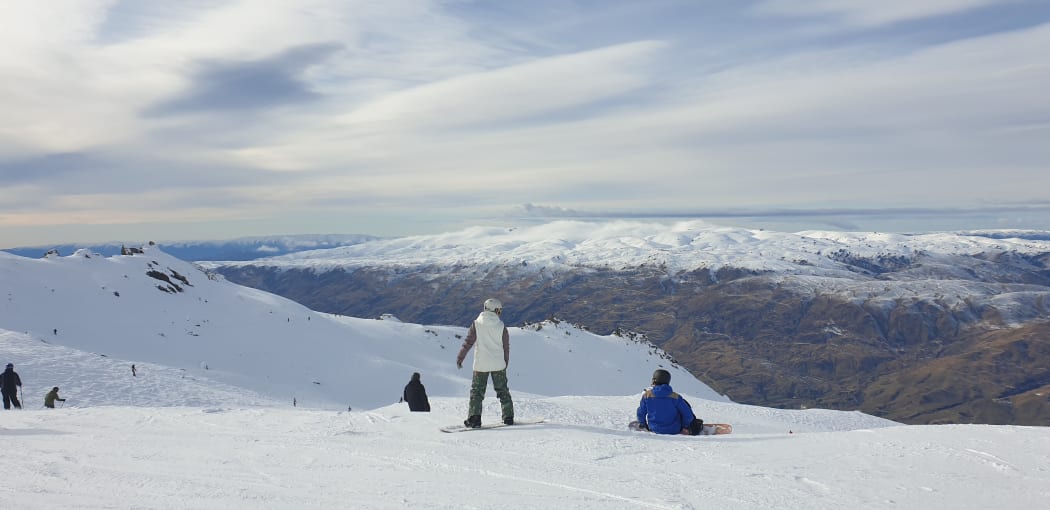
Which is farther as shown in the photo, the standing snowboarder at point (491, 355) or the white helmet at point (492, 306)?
the standing snowboarder at point (491, 355)

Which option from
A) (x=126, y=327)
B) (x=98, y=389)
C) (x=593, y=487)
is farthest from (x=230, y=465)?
(x=126, y=327)

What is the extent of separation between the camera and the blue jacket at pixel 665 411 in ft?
38.3

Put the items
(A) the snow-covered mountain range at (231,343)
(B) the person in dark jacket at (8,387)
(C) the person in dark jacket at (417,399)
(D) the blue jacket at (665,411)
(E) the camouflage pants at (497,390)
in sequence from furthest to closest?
(A) the snow-covered mountain range at (231,343) < (B) the person in dark jacket at (8,387) < (C) the person in dark jacket at (417,399) < (E) the camouflage pants at (497,390) < (D) the blue jacket at (665,411)

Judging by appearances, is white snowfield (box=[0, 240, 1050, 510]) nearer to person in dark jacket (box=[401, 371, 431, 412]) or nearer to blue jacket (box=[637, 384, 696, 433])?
blue jacket (box=[637, 384, 696, 433])

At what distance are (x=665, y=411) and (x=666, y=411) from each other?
2 cm

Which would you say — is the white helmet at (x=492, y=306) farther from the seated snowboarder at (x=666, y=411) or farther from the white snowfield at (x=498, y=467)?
the seated snowboarder at (x=666, y=411)

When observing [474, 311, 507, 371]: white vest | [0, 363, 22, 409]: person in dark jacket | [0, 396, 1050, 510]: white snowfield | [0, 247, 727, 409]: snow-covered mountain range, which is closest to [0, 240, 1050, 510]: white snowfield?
[0, 396, 1050, 510]: white snowfield

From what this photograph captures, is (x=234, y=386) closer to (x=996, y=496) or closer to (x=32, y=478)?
(x=32, y=478)

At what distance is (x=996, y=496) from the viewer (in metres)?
7.31

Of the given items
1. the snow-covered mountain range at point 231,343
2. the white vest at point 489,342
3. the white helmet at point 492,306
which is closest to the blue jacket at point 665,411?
the white vest at point 489,342

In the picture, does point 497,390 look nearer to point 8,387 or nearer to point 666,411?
point 666,411

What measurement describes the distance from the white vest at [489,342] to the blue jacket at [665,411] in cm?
295

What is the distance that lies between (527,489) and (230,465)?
438cm

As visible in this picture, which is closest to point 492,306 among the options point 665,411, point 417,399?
point 665,411
